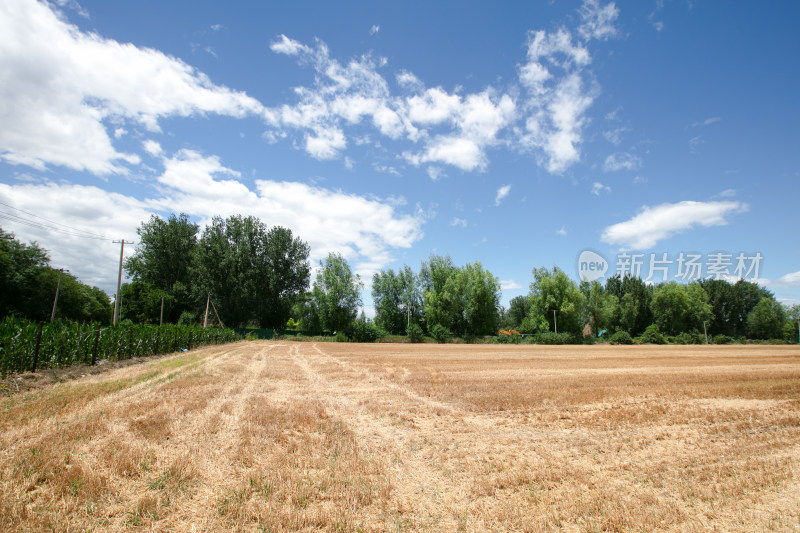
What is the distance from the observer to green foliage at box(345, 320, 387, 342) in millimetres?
64312

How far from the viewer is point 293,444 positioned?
5.70m

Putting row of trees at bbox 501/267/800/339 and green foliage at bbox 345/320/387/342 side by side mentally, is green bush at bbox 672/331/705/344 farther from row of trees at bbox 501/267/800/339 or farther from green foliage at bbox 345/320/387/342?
green foliage at bbox 345/320/387/342

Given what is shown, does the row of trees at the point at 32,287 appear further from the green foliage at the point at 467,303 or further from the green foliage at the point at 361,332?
the green foliage at the point at 467,303

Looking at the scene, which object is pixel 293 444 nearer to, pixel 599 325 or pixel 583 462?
pixel 583 462

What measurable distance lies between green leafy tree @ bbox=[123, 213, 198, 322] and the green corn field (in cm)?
4782

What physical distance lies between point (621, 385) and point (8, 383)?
1910cm

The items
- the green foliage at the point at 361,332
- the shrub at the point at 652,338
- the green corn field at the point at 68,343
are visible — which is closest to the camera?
the green corn field at the point at 68,343

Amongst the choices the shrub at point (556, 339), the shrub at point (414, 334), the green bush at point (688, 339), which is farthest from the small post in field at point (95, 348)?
the green bush at point (688, 339)

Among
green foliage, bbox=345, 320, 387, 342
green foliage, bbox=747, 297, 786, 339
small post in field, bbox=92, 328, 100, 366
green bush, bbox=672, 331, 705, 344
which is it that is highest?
green foliage, bbox=747, 297, 786, 339

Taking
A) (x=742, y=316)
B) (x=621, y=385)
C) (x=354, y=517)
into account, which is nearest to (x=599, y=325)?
(x=742, y=316)

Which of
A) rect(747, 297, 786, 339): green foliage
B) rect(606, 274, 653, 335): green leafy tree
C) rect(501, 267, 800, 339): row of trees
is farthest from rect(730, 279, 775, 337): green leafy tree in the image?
rect(606, 274, 653, 335): green leafy tree

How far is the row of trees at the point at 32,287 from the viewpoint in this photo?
46.6 m

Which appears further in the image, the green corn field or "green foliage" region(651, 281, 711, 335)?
"green foliage" region(651, 281, 711, 335)

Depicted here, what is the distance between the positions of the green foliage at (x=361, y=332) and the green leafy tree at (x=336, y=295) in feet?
11.6
